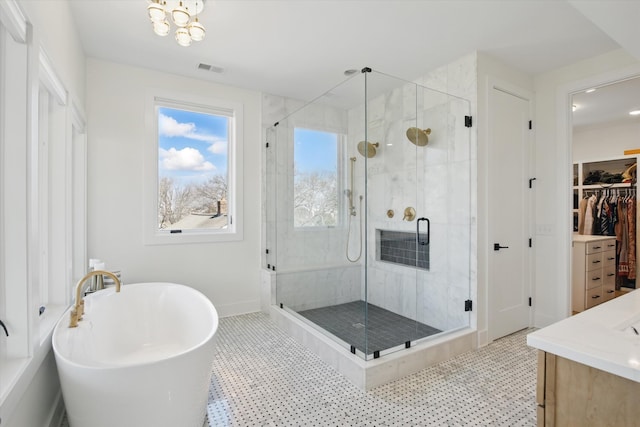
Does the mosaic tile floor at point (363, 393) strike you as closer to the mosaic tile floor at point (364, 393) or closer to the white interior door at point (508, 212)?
the mosaic tile floor at point (364, 393)

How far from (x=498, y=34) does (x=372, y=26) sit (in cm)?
102

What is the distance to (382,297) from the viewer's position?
338cm

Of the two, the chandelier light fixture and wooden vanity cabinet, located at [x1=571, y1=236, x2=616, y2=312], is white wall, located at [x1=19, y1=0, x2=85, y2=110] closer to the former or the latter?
the chandelier light fixture

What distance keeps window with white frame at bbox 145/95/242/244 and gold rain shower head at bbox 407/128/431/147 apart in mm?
1906

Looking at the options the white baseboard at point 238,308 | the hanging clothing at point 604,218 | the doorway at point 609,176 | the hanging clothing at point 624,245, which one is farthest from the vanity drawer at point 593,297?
the white baseboard at point 238,308

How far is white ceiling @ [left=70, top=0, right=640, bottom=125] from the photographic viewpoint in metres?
2.25

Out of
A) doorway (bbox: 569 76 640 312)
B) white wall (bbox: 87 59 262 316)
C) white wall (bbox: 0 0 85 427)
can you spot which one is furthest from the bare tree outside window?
doorway (bbox: 569 76 640 312)

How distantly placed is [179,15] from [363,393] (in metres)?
2.69

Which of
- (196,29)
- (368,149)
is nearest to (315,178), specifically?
(368,149)

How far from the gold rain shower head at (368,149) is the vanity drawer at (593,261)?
2.90 metres

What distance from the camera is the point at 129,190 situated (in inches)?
126

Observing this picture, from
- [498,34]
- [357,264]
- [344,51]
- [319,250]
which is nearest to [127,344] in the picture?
[319,250]

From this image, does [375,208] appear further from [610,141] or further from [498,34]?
[610,141]

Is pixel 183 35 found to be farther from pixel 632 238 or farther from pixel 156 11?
pixel 632 238
